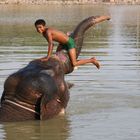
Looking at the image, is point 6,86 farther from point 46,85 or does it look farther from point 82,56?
point 82,56

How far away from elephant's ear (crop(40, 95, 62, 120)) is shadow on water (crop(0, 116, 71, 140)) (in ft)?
0.54

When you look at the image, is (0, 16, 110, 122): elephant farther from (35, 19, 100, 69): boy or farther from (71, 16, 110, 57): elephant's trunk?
(71, 16, 110, 57): elephant's trunk

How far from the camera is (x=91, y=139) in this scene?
12.1 meters

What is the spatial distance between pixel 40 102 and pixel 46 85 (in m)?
0.39

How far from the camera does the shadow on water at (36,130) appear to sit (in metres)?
12.5

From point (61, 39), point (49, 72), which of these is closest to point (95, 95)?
point (61, 39)

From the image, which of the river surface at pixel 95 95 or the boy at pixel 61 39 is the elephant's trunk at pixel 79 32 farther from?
the river surface at pixel 95 95

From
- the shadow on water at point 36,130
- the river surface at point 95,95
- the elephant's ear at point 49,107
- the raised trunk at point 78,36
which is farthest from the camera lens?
the raised trunk at point 78,36

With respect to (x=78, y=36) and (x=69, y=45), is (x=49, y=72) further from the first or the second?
(x=78, y=36)

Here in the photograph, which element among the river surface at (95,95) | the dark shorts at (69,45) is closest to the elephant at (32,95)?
the river surface at (95,95)

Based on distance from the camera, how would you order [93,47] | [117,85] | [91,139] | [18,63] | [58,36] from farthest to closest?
[93,47], [18,63], [117,85], [58,36], [91,139]

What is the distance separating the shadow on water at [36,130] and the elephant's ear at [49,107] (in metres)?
0.16

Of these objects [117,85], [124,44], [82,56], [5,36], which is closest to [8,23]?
[5,36]

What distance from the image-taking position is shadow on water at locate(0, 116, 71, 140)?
1252 centimetres
